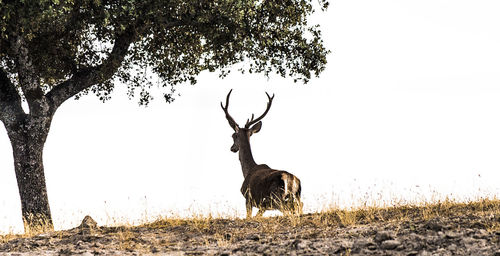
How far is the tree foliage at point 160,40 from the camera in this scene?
44.9 ft

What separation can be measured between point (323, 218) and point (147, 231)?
364 centimetres

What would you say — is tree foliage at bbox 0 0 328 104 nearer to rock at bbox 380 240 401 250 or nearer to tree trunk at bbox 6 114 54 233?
tree trunk at bbox 6 114 54 233

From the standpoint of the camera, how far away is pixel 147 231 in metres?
11.1

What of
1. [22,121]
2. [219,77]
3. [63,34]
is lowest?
[22,121]

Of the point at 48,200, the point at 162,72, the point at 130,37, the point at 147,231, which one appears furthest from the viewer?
the point at 162,72

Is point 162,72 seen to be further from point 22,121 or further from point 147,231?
point 147,231

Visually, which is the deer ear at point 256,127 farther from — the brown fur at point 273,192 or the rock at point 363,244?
the rock at point 363,244

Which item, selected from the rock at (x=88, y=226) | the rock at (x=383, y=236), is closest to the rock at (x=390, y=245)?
the rock at (x=383, y=236)

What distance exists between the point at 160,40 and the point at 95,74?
2261 mm

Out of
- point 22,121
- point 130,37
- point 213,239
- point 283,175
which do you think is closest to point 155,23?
point 130,37

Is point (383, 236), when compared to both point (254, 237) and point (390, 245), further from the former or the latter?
point (254, 237)

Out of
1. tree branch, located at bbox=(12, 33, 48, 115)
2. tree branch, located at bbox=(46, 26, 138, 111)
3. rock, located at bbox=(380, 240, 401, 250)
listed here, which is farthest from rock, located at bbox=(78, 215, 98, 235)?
rock, located at bbox=(380, 240, 401, 250)

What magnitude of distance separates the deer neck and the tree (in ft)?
8.09

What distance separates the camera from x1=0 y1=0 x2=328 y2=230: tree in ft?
44.3
